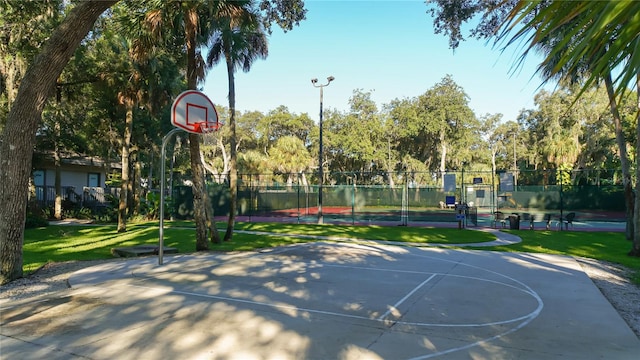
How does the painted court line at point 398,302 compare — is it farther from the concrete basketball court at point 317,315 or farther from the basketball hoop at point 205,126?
the basketball hoop at point 205,126

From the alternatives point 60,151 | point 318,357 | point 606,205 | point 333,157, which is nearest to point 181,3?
point 318,357

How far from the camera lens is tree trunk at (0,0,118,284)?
8594mm

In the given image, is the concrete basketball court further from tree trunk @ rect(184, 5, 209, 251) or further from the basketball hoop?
the basketball hoop

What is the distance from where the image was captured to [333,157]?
5338cm

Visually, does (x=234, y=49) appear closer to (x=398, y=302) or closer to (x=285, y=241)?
(x=285, y=241)

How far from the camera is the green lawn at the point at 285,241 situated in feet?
42.6

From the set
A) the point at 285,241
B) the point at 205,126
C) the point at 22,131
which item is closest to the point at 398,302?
the point at 205,126

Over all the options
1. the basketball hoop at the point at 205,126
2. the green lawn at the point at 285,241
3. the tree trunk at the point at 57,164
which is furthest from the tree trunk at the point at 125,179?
the basketball hoop at the point at 205,126

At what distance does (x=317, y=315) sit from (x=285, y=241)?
10687 mm

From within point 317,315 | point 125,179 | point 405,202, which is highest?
point 125,179

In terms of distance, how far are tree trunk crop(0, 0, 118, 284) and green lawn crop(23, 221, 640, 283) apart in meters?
1.73

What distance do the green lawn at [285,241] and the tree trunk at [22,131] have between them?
1730 millimetres

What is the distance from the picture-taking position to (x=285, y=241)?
17.0 meters

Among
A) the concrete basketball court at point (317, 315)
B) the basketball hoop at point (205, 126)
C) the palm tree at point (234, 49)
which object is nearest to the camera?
the concrete basketball court at point (317, 315)
